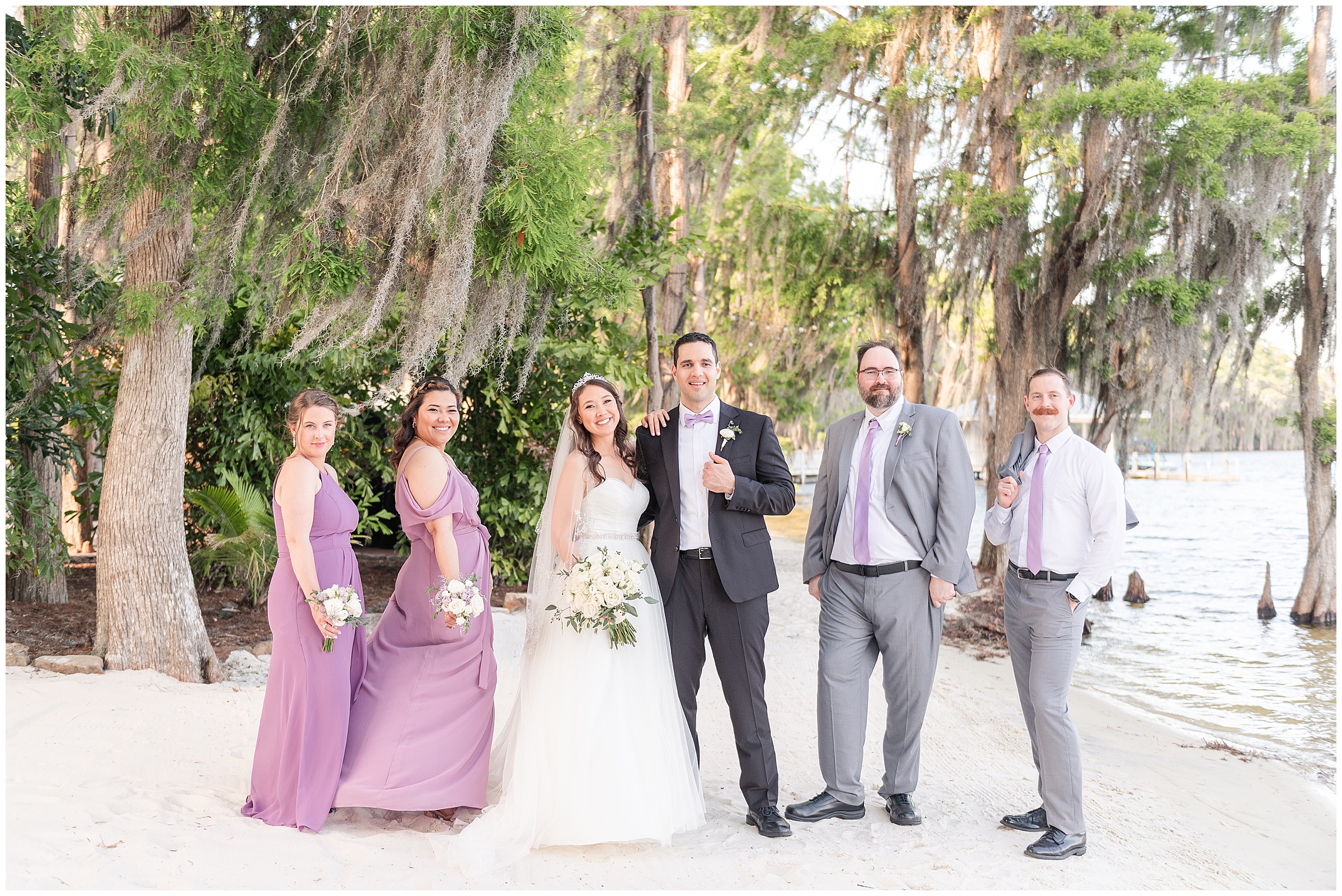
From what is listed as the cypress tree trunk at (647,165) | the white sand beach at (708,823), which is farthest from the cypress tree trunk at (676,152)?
the white sand beach at (708,823)

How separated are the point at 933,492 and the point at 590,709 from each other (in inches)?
70.9

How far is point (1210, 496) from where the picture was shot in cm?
4291

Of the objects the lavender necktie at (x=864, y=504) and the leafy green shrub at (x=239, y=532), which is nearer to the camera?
the lavender necktie at (x=864, y=504)

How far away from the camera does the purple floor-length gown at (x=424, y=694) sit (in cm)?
373

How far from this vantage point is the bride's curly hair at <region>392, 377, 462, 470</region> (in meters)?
4.05

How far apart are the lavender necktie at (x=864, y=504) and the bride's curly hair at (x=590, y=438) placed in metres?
1.04

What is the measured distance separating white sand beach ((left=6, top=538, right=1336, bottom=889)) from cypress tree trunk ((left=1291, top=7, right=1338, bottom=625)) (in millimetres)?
6356

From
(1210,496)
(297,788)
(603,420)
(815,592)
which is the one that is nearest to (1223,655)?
(815,592)

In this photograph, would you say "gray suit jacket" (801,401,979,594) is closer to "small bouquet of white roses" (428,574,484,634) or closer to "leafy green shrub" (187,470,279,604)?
"small bouquet of white roses" (428,574,484,634)

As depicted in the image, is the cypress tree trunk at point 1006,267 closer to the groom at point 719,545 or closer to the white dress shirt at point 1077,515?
the white dress shirt at point 1077,515

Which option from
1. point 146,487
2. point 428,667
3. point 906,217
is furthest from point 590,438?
point 906,217

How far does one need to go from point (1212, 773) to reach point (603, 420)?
477 centimetres

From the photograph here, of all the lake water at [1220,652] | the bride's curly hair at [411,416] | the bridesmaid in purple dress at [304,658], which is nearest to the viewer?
the bridesmaid in purple dress at [304,658]

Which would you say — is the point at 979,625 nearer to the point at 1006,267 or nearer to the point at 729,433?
the point at 1006,267
